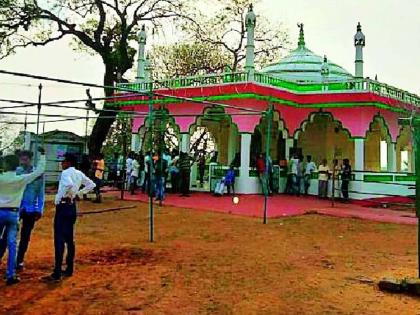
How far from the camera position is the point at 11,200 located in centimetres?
588

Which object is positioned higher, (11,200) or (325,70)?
(325,70)

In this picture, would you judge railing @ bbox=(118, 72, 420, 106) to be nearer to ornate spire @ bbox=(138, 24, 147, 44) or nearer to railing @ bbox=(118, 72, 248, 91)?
railing @ bbox=(118, 72, 248, 91)

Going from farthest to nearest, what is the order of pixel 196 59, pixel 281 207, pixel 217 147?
pixel 196 59, pixel 217 147, pixel 281 207

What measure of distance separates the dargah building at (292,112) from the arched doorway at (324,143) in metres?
0.04

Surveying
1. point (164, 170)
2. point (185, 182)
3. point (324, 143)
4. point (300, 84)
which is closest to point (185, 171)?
point (185, 182)

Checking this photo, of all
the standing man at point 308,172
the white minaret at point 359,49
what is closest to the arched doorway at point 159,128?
the standing man at point 308,172

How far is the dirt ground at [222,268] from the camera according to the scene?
526cm

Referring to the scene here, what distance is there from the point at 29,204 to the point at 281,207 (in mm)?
8481

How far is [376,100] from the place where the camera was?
53.6 ft

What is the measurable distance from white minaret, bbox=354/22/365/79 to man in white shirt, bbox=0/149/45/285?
1333 cm

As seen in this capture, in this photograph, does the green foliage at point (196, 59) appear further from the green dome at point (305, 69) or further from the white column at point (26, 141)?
the white column at point (26, 141)

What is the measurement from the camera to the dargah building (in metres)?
16.3

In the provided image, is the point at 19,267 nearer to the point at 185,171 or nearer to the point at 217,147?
the point at 185,171

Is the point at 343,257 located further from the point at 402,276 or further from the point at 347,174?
the point at 347,174
